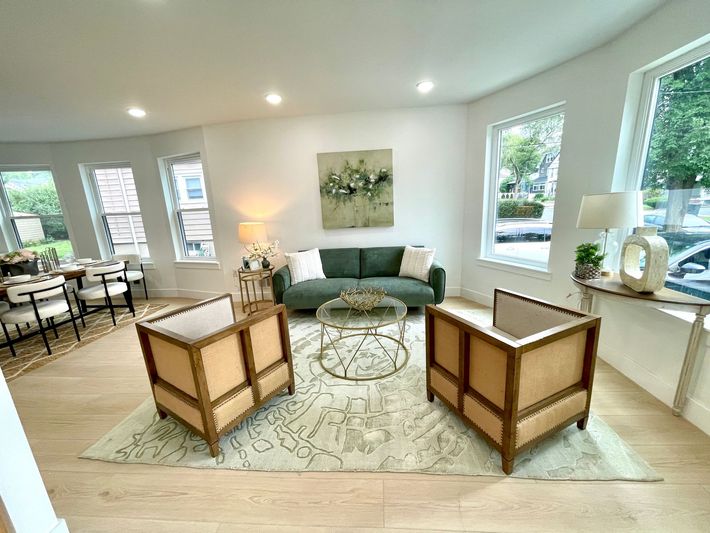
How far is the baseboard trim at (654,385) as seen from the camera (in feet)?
5.12

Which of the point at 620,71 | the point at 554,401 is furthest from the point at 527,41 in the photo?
the point at 554,401

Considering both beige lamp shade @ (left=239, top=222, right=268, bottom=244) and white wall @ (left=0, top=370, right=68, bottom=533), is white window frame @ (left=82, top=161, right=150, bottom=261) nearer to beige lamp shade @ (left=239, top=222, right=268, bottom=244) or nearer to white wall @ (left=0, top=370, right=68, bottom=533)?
beige lamp shade @ (left=239, top=222, right=268, bottom=244)

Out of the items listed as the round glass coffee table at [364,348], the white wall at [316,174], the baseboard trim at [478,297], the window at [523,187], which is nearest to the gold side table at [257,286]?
the white wall at [316,174]

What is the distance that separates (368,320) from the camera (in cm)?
290

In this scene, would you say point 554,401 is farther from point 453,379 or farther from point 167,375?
point 167,375

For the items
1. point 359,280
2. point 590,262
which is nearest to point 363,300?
point 359,280

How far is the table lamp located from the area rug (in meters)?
1.30

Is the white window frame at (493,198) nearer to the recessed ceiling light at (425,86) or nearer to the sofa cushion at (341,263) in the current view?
the recessed ceiling light at (425,86)

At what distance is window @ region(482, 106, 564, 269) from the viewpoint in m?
2.83

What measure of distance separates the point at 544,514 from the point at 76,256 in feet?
22.3

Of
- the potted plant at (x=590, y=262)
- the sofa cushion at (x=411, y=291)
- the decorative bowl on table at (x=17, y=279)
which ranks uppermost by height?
the potted plant at (x=590, y=262)

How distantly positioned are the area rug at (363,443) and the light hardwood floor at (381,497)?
54mm

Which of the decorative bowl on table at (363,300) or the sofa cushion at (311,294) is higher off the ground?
the decorative bowl on table at (363,300)

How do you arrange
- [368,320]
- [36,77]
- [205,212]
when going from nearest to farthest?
[36,77]
[368,320]
[205,212]
